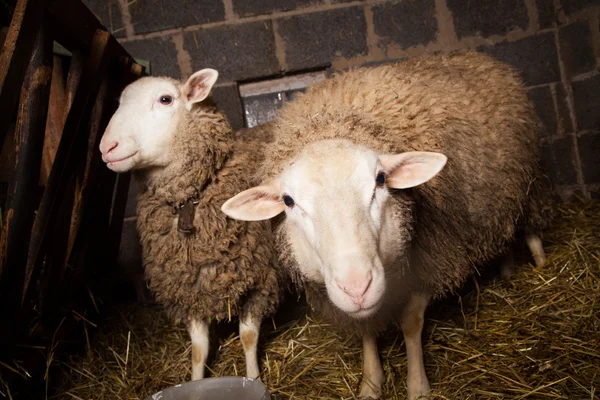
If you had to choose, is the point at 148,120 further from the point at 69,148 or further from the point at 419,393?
the point at 419,393

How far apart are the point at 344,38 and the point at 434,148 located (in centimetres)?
200

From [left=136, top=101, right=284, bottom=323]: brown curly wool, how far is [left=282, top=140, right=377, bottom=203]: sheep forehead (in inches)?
30.7

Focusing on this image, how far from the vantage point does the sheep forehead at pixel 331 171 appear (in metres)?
1.68

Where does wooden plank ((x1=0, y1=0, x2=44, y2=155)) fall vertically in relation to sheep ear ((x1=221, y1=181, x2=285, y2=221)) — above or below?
above

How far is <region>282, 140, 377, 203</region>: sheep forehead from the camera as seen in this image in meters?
1.68

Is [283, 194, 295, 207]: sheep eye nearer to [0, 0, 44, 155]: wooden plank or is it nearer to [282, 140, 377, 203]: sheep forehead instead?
[282, 140, 377, 203]: sheep forehead

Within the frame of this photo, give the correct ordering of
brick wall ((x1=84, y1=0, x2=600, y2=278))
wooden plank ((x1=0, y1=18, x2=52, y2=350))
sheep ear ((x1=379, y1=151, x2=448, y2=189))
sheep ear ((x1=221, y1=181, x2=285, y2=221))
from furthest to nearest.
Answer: brick wall ((x1=84, y1=0, x2=600, y2=278))
wooden plank ((x1=0, y1=18, x2=52, y2=350))
sheep ear ((x1=221, y1=181, x2=285, y2=221))
sheep ear ((x1=379, y1=151, x2=448, y2=189))

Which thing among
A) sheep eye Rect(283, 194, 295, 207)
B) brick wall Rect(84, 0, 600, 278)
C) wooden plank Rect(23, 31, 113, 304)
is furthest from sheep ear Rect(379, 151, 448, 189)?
brick wall Rect(84, 0, 600, 278)

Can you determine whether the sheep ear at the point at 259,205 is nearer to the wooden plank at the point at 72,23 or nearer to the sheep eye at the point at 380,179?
the sheep eye at the point at 380,179

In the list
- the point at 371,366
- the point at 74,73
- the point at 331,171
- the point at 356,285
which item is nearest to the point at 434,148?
the point at 331,171

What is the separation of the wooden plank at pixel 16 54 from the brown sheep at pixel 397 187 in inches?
36.3

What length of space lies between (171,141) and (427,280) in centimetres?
143

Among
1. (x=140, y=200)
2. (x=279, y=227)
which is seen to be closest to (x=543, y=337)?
(x=279, y=227)

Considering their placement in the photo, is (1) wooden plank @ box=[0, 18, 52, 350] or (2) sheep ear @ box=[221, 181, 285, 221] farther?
(1) wooden plank @ box=[0, 18, 52, 350]
